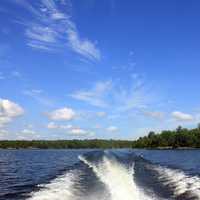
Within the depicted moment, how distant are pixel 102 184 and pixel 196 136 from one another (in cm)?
16717

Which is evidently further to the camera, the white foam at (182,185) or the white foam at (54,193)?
the white foam at (182,185)

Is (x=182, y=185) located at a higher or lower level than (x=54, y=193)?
higher

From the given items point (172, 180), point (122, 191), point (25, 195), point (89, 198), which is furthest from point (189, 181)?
point (25, 195)

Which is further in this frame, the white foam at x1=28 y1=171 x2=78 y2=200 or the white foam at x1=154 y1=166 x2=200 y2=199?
the white foam at x1=154 y1=166 x2=200 y2=199

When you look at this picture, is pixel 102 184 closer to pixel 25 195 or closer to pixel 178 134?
pixel 25 195

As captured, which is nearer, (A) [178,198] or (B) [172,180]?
(A) [178,198]

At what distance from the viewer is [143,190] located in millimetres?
26188

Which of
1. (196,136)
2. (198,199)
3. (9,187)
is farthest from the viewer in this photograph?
(196,136)

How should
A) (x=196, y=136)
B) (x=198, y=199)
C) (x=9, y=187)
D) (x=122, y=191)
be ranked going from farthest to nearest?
(x=196, y=136), (x=9, y=187), (x=122, y=191), (x=198, y=199)

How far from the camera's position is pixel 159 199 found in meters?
22.8

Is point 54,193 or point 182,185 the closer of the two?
point 54,193

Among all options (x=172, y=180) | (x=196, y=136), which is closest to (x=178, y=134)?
(x=196, y=136)

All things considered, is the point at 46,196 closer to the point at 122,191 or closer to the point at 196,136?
the point at 122,191

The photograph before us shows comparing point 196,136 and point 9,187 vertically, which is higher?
point 196,136
